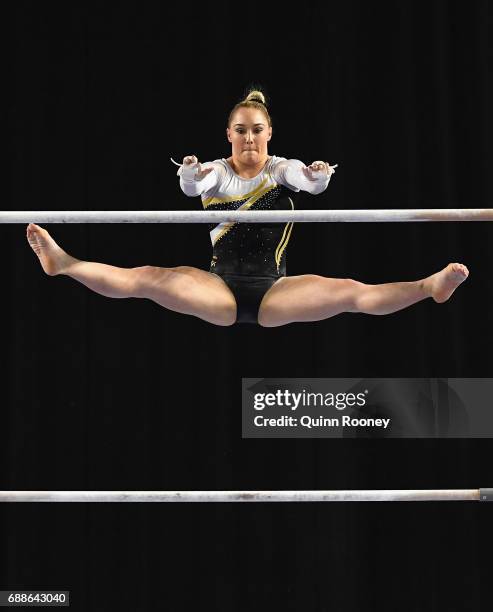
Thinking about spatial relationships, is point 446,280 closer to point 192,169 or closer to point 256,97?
point 192,169

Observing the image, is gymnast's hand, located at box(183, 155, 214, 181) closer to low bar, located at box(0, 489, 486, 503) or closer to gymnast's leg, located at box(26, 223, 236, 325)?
gymnast's leg, located at box(26, 223, 236, 325)

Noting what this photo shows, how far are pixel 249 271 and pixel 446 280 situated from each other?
0.69m

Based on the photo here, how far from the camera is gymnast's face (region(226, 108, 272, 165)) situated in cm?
301

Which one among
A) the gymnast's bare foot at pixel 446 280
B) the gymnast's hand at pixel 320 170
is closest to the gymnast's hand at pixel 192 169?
the gymnast's hand at pixel 320 170

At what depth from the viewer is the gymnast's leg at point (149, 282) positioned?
2.72 meters

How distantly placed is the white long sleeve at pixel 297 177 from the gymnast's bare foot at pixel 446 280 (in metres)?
0.47

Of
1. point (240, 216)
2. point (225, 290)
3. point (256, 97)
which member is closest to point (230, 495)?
point (225, 290)

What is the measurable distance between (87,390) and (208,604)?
103cm

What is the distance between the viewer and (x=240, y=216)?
8.53ft

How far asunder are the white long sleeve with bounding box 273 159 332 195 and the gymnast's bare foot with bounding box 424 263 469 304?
18.4 inches

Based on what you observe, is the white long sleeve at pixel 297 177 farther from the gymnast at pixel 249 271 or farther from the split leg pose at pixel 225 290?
the split leg pose at pixel 225 290

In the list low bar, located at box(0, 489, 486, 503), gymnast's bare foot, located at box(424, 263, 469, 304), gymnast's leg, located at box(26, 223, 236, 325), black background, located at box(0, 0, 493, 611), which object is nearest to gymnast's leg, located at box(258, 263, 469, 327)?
gymnast's bare foot, located at box(424, 263, 469, 304)

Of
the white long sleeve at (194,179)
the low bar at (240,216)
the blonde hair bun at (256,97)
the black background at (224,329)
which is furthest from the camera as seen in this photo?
the black background at (224,329)

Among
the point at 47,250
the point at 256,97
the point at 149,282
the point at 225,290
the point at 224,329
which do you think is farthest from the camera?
the point at 224,329
